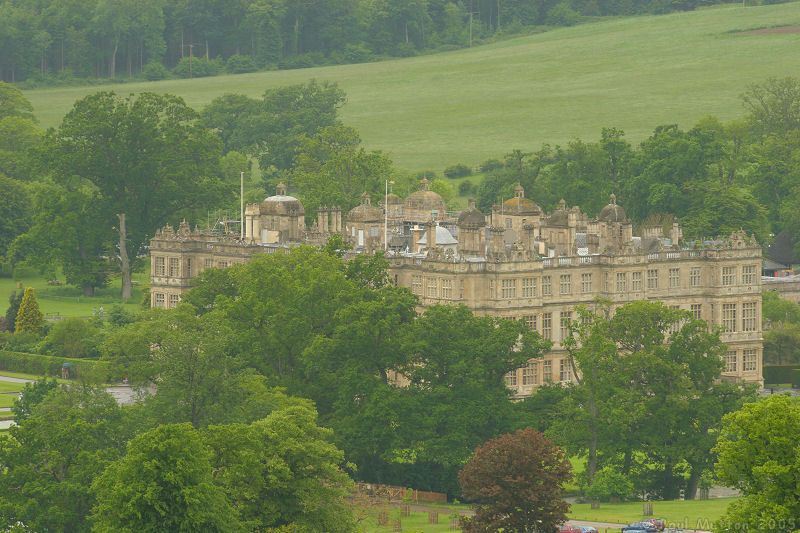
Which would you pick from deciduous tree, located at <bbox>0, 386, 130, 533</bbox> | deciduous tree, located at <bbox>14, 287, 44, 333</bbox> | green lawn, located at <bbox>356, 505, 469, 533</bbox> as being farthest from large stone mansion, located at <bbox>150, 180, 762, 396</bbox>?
deciduous tree, located at <bbox>0, 386, 130, 533</bbox>

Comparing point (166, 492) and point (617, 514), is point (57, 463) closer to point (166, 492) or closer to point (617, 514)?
point (166, 492)

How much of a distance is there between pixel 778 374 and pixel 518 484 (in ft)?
170

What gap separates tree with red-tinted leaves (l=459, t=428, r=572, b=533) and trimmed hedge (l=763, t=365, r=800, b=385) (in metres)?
47.1

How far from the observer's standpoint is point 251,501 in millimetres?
119312

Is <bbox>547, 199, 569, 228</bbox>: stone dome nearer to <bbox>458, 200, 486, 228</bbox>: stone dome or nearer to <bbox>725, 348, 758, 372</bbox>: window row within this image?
<bbox>458, 200, 486, 228</bbox>: stone dome

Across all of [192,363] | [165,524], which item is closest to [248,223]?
[192,363]

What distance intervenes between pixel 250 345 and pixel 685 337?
22.0m

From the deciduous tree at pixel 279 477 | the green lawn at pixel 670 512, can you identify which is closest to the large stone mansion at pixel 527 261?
the green lawn at pixel 670 512

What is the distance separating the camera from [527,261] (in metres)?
161

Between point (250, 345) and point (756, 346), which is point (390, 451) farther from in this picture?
point (756, 346)

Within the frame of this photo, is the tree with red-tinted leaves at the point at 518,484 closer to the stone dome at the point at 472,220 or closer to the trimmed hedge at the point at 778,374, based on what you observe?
the stone dome at the point at 472,220

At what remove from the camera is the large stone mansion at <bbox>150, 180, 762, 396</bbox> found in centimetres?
16088

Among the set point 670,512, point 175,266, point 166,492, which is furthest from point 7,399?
point 166,492

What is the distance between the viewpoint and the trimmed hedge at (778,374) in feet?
571
